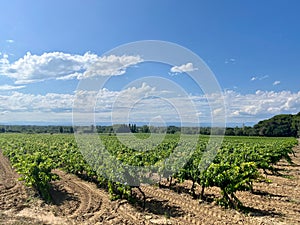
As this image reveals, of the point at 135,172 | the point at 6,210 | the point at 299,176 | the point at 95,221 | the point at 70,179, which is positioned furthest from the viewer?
the point at 299,176

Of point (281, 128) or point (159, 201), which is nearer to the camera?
point (159, 201)

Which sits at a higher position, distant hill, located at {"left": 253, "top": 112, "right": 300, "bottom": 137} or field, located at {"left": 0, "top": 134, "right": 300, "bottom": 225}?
distant hill, located at {"left": 253, "top": 112, "right": 300, "bottom": 137}

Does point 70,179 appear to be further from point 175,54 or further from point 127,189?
point 175,54

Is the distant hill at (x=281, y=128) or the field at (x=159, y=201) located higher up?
the distant hill at (x=281, y=128)

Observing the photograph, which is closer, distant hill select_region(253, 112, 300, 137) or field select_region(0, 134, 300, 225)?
field select_region(0, 134, 300, 225)

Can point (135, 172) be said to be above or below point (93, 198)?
above

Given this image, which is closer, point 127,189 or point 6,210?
point 6,210

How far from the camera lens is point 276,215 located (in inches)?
353

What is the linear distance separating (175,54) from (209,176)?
15.6 feet

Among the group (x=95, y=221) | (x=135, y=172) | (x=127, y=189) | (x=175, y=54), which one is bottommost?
(x=95, y=221)

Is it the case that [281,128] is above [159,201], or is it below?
above

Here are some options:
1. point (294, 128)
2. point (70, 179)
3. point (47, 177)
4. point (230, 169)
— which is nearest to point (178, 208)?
point (230, 169)

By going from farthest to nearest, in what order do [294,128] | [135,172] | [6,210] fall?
[294,128] → [135,172] → [6,210]

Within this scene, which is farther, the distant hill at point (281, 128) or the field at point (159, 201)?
the distant hill at point (281, 128)
